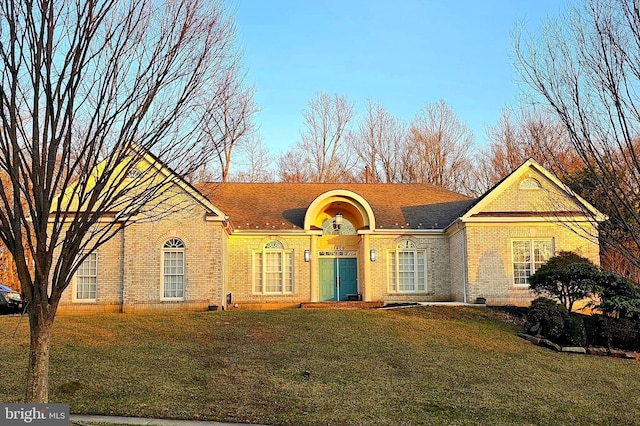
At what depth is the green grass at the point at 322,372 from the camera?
998 centimetres

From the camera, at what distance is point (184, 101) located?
7.49m

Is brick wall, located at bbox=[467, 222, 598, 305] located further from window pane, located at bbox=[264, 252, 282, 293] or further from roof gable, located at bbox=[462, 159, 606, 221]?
window pane, located at bbox=[264, 252, 282, 293]

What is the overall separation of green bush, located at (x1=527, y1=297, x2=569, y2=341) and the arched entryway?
25.6 ft

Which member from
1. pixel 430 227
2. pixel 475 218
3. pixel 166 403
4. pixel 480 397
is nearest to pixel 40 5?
pixel 166 403

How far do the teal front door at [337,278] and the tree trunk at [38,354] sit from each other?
18.1 meters

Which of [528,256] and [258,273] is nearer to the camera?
[528,256]

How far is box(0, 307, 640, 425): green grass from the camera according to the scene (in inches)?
393

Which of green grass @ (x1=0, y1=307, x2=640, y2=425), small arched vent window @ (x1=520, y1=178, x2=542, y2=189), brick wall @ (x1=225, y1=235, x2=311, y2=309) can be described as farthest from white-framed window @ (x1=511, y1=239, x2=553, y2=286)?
brick wall @ (x1=225, y1=235, x2=311, y2=309)

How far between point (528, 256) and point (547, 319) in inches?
230

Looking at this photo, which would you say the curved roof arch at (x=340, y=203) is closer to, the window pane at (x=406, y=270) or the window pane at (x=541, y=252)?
the window pane at (x=406, y=270)

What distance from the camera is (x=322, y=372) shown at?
1231 cm

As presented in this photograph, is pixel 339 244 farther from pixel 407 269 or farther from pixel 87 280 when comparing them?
pixel 87 280

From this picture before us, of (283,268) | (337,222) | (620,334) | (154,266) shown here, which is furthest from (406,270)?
(154,266)

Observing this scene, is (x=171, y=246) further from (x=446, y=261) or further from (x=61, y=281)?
(x=61, y=281)
